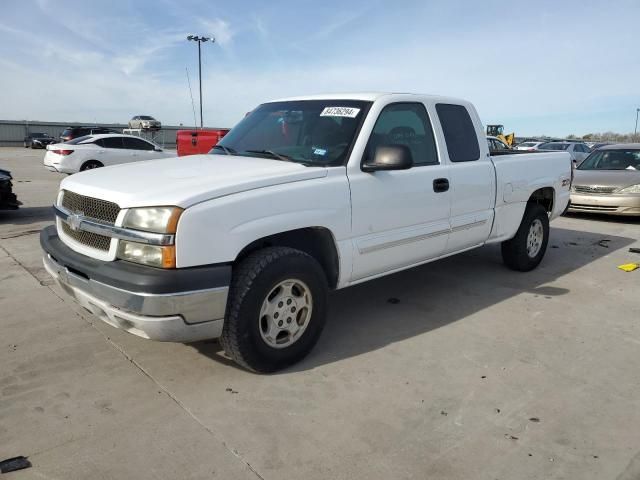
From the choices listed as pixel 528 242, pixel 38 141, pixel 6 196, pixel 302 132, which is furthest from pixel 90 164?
pixel 38 141

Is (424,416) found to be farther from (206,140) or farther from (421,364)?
(206,140)

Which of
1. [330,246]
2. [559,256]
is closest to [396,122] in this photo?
[330,246]

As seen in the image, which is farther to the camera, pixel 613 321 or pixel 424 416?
pixel 613 321

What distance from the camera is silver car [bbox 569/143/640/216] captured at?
31.3 feet

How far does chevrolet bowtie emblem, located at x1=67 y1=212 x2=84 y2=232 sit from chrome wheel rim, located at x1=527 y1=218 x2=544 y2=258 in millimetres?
4663

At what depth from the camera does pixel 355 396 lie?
312 centimetres

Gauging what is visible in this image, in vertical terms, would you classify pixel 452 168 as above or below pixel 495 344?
above

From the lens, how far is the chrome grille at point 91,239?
308 cm

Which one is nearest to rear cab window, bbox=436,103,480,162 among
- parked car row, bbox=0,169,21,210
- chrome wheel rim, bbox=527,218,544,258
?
chrome wheel rim, bbox=527,218,544,258

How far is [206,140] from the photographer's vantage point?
14.2 metres

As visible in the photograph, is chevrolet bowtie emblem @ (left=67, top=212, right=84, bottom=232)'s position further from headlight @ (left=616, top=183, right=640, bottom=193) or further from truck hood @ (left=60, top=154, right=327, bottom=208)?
headlight @ (left=616, top=183, right=640, bottom=193)

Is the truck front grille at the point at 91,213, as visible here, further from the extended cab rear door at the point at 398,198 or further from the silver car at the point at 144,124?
the silver car at the point at 144,124

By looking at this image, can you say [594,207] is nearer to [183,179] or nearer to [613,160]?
[613,160]

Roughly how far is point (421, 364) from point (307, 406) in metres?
0.97
